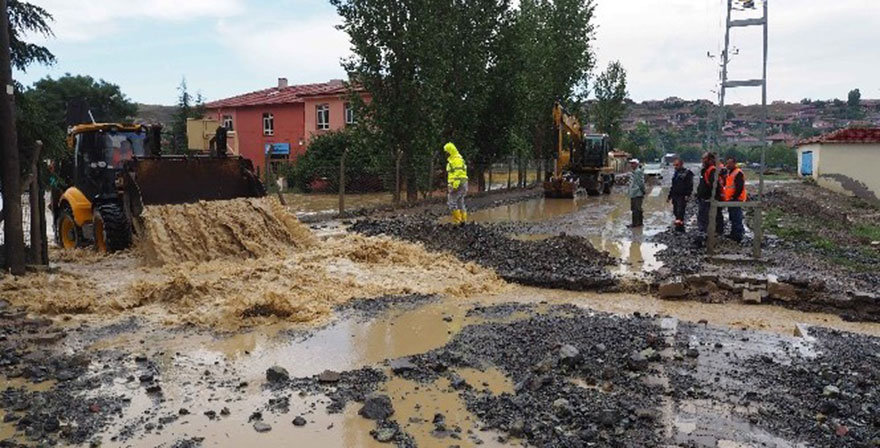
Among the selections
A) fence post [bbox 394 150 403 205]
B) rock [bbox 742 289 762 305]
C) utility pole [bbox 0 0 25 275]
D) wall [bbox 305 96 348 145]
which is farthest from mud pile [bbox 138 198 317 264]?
wall [bbox 305 96 348 145]

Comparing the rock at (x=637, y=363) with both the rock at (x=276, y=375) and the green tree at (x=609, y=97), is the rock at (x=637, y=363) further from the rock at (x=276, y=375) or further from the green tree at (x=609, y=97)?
the green tree at (x=609, y=97)

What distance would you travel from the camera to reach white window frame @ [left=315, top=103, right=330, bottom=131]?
1503 inches

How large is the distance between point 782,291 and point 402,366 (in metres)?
5.63

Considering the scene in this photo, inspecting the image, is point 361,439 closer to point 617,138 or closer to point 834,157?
point 834,157

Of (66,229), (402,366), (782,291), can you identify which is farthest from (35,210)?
(782,291)

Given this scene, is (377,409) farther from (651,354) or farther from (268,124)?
(268,124)

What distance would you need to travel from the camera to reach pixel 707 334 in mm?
6902

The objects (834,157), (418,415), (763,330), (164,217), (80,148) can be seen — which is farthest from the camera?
(834,157)

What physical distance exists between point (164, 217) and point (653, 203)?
18.6 metres

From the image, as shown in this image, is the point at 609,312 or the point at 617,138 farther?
the point at 617,138

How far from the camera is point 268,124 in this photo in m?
40.7

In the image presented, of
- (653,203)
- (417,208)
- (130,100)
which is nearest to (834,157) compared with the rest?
(653,203)

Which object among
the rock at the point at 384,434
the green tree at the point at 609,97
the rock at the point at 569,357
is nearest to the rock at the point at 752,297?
the rock at the point at 569,357

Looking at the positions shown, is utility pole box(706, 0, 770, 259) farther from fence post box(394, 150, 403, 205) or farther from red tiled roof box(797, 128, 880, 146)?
red tiled roof box(797, 128, 880, 146)
